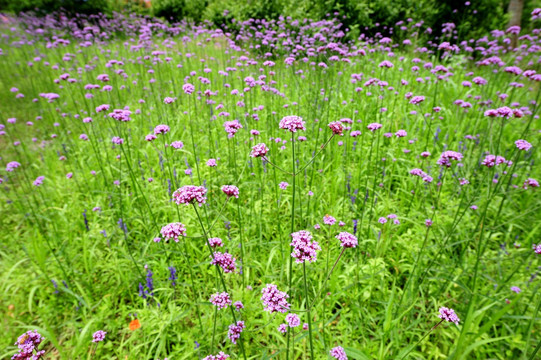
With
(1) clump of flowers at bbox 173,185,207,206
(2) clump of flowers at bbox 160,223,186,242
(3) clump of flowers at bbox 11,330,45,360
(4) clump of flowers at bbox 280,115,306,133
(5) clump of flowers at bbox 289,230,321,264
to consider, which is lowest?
(3) clump of flowers at bbox 11,330,45,360

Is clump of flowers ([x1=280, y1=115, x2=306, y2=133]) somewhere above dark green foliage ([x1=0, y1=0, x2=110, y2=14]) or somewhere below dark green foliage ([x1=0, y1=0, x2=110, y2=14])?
below

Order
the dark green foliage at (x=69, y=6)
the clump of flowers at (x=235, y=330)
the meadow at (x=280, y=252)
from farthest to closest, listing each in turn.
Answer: the dark green foliage at (x=69, y=6) → the meadow at (x=280, y=252) → the clump of flowers at (x=235, y=330)

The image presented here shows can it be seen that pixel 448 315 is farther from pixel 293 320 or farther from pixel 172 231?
pixel 172 231

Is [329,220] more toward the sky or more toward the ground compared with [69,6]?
more toward the ground

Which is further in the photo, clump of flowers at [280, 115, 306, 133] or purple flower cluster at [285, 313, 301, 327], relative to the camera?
clump of flowers at [280, 115, 306, 133]

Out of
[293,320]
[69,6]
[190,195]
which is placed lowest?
[293,320]

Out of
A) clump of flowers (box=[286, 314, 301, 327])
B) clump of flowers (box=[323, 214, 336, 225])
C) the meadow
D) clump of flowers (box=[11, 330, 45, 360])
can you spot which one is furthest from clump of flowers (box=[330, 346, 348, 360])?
clump of flowers (box=[11, 330, 45, 360])

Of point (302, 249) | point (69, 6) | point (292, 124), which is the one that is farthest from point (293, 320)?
point (69, 6)

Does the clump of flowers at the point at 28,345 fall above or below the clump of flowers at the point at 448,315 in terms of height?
above

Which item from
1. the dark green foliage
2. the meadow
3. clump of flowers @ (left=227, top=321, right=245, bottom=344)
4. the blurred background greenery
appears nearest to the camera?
clump of flowers @ (left=227, top=321, right=245, bottom=344)

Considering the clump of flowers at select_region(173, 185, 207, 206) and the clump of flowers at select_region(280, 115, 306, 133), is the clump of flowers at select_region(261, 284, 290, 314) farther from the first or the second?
the clump of flowers at select_region(280, 115, 306, 133)

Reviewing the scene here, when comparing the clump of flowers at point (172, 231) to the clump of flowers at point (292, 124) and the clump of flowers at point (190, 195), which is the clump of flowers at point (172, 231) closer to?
the clump of flowers at point (190, 195)

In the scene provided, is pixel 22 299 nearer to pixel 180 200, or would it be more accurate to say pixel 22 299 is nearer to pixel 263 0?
pixel 180 200

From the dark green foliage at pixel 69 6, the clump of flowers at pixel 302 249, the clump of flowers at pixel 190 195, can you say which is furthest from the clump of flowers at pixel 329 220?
the dark green foliage at pixel 69 6
